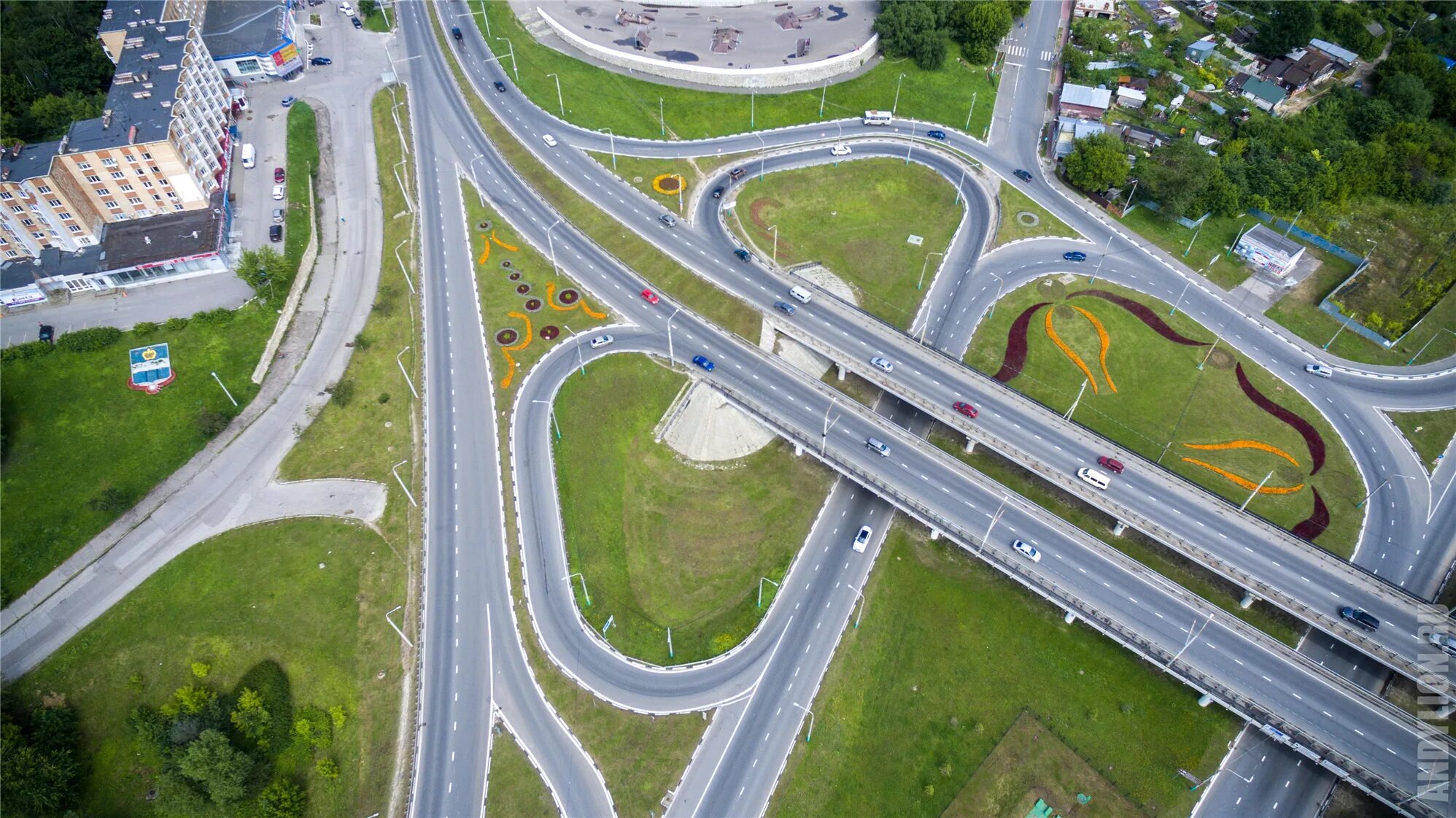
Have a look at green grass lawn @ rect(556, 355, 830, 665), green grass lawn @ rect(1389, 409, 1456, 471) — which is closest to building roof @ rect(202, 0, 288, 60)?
green grass lawn @ rect(556, 355, 830, 665)

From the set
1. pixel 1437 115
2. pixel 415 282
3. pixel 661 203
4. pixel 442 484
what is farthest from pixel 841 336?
pixel 1437 115

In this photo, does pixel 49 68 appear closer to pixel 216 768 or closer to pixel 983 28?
pixel 216 768

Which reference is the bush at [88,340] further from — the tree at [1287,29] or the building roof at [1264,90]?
the tree at [1287,29]

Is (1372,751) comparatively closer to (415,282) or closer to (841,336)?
(841,336)

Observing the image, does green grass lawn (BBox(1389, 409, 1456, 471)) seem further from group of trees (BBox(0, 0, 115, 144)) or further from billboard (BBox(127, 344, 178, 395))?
group of trees (BBox(0, 0, 115, 144))

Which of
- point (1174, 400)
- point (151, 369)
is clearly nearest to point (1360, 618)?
point (1174, 400)

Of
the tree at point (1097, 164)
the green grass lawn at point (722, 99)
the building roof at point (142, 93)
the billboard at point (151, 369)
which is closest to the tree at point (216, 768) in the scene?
the billboard at point (151, 369)
